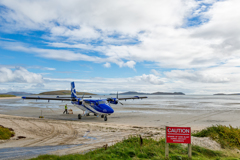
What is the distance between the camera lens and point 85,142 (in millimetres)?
11867

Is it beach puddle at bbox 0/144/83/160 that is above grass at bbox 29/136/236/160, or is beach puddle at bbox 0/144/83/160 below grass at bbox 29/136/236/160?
below

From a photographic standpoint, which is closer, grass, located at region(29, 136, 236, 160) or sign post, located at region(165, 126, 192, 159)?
sign post, located at region(165, 126, 192, 159)

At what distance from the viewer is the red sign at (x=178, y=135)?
7375 mm

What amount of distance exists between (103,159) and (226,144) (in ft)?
22.7

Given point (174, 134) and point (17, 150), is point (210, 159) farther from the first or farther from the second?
point (17, 150)

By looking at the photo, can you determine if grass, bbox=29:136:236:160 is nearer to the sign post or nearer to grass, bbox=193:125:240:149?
the sign post

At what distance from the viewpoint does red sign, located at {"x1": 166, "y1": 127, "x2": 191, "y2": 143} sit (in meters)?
7.38

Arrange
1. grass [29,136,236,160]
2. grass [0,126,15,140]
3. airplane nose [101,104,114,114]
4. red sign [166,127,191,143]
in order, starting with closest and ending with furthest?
red sign [166,127,191,143]
grass [29,136,236,160]
grass [0,126,15,140]
airplane nose [101,104,114,114]

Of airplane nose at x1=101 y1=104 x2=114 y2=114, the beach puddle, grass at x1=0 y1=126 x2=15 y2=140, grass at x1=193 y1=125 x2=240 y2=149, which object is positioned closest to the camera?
the beach puddle

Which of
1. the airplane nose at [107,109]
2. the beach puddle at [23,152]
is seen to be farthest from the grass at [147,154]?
the airplane nose at [107,109]

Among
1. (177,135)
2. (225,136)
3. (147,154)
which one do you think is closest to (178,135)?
(177,135)

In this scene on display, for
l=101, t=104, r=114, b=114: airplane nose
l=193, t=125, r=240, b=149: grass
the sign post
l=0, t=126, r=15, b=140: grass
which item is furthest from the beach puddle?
l=101, t=104, r=114, b=114: airplane nose

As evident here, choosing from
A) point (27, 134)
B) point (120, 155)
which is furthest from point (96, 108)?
point (120, 155)

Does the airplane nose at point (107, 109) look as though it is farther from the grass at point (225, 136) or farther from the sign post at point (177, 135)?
the sign post at point (177, 135)
